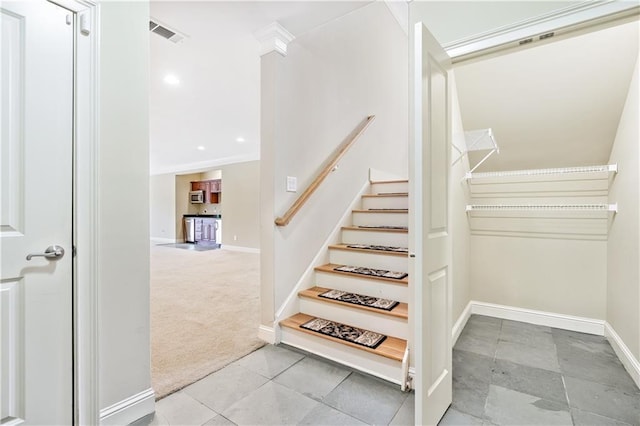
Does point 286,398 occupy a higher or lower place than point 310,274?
lower

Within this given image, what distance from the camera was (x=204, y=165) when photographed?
337 inches

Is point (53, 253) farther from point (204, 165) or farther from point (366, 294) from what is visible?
point (204, 165)

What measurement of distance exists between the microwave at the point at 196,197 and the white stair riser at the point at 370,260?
313 inches

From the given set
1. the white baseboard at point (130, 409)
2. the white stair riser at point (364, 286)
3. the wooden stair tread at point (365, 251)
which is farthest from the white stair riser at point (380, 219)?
the white baseboard at point (130, 409)

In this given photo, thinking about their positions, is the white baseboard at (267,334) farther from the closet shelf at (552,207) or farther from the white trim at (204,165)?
the white trim at (204,165)

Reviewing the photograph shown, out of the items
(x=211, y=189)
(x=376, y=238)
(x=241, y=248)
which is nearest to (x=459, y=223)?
(x=376, y=238)

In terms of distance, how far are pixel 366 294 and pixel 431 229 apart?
1110 millimetres

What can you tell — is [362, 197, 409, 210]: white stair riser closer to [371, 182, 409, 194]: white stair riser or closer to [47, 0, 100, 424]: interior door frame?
[371, 182, 409, 194]: white stair riser

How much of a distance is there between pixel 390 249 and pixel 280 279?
1011mm

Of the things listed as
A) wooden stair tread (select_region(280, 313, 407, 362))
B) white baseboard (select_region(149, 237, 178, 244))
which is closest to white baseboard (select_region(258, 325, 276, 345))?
wooden stair tread (select_region(280, 313, 407, 362))

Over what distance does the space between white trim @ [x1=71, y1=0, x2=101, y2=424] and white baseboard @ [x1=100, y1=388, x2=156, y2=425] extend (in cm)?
5

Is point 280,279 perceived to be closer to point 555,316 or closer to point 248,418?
point 248,418

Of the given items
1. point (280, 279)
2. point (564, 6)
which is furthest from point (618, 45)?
point (280, 279)

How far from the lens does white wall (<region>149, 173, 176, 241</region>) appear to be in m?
9.65
